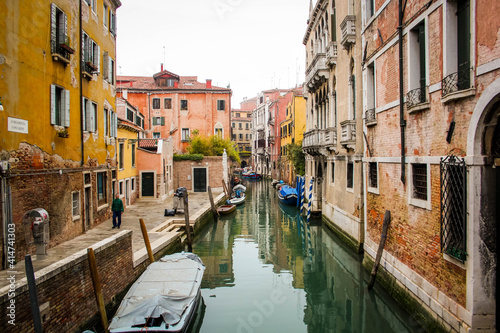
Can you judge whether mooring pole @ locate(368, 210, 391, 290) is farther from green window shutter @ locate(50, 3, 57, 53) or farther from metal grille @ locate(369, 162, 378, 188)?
green window shutter @ locate(50, 3, 57, 53)

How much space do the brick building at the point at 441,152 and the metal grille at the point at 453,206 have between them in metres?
0.02

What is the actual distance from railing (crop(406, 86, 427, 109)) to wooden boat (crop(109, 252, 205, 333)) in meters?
5.21

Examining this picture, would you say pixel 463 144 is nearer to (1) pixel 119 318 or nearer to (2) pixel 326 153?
(1) pixel 119 318

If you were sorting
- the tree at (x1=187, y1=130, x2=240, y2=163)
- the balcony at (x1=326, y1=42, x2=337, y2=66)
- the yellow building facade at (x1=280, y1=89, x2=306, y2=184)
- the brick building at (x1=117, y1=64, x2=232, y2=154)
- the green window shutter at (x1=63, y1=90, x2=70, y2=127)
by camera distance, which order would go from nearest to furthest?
the green window shutter at (x1=63, y1=90, x2=70, y2=127) < the balcony at (x1=326, y1=42, x2=337, y2=66) < the tree at (x1=187, y1=130, x2=240, y2=163) < the brick building at (x1=117, y1=64, x2=232, y2=154) < the yellow building facade at (x1=280, y1=89, x2=306, y2=184)

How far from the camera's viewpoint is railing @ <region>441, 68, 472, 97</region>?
4.95 metres

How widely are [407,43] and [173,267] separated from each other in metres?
6.47

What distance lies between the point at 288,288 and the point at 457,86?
19.7ft

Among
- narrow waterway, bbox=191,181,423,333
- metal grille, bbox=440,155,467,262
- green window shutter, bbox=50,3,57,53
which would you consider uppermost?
green window shutter, bbox=50,3,57,53

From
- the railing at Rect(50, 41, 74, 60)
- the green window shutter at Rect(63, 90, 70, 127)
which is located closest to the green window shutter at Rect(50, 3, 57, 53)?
the railing at Rect(50, 41, 74, 60)

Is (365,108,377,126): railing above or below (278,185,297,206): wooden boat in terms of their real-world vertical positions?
above

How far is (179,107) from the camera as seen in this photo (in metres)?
29.8

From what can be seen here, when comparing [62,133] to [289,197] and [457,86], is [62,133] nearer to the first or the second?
[457,86]

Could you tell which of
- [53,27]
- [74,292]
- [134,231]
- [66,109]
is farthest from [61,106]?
[74,292]

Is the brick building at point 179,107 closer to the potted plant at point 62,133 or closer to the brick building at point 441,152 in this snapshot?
the potted plant at point 62,133
